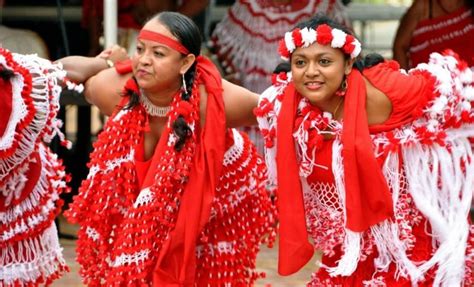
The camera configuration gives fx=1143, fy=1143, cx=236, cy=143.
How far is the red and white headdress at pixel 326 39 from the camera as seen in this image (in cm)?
432

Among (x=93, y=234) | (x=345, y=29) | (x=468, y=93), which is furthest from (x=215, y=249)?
(x=468, y=93)

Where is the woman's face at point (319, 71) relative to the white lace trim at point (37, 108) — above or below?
above

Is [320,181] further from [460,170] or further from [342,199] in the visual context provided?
[460,170]

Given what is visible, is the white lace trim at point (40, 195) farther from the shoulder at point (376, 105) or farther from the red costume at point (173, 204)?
the shoulder at point (376, 105)

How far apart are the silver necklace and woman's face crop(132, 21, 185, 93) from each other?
0.43 ft

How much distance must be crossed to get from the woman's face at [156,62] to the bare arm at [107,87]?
0.23 metres

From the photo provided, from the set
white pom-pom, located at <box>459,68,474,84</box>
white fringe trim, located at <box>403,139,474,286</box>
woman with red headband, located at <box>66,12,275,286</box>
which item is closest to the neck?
woman with red headband, located at <box>66,12,275,286</box>

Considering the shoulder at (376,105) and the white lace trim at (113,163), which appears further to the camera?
the white lace trim at (113,163)

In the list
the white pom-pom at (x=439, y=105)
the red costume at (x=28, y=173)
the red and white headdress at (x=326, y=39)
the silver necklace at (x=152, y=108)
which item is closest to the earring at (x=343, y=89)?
the red and white headdress at (x=326, y=39)

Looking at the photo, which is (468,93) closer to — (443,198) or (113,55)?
(443,198)

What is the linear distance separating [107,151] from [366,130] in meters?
1.10

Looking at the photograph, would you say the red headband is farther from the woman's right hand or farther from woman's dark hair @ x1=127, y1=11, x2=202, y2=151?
the woman's right hand

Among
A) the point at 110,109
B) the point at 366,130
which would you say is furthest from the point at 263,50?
the point at 366,130

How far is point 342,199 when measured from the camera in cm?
443
